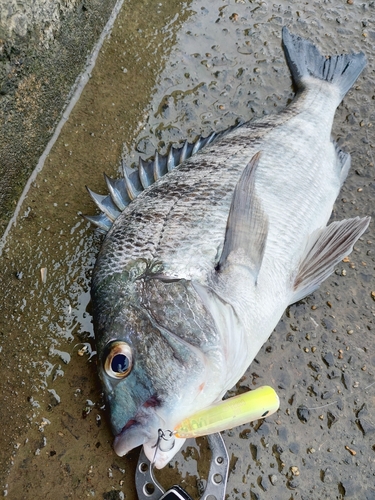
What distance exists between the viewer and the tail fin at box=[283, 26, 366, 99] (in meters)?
3.16

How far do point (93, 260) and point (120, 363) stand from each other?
103cm

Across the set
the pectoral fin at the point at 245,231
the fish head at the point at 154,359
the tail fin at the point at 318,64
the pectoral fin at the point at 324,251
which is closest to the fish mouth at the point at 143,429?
the fish head at the point at 154,359

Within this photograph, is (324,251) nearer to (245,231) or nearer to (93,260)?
(245,231)

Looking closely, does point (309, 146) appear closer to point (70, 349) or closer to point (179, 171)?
point (179, 171)

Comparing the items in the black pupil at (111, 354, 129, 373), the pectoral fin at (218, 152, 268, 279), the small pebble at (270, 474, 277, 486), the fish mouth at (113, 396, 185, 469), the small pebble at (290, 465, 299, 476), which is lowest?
the small pebble at (290, 465, 299, 476)

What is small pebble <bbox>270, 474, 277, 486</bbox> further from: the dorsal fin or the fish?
the dorsal fin

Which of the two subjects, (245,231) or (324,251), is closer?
(245,231)

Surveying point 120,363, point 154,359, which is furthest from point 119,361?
point 154,359

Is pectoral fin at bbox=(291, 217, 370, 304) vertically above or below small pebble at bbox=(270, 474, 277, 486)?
above

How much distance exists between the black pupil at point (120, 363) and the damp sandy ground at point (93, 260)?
69cm

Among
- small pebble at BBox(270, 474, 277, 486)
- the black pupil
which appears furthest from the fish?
small pebble at BBox(270, 474, 277, 486)

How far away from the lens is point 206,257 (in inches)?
86.3

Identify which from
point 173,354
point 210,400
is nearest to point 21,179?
point 173,354

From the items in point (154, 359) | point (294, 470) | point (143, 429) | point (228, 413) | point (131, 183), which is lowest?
point (294, 470)
